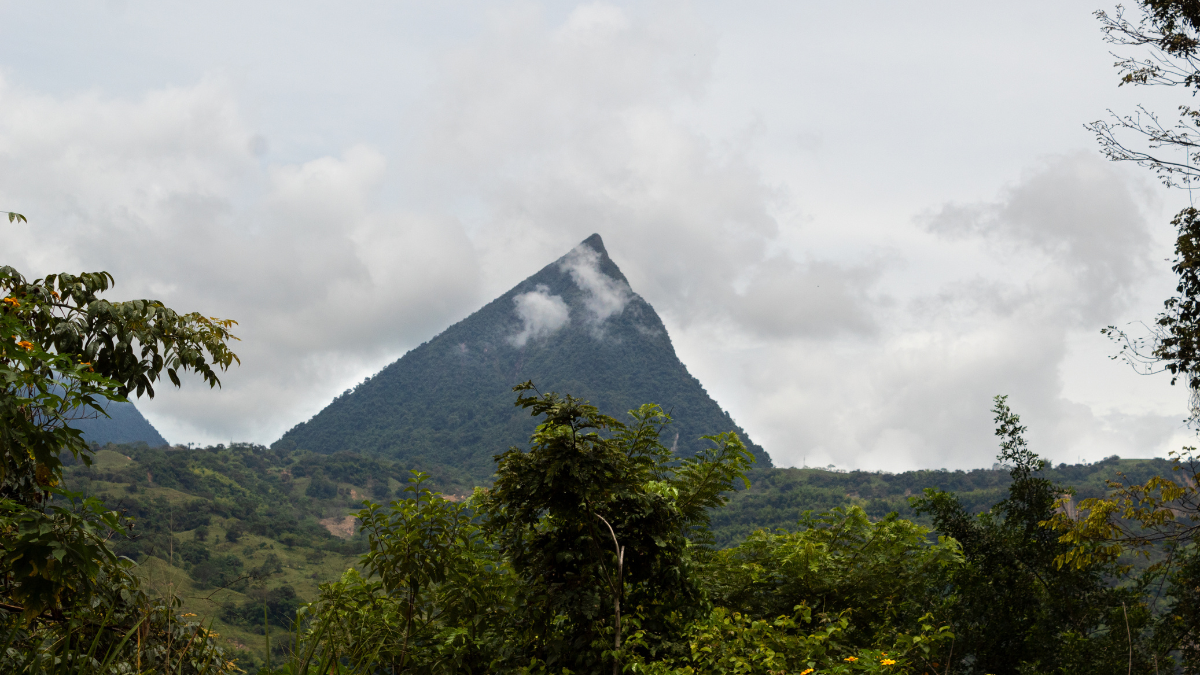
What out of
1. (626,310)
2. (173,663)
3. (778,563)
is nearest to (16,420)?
(173,663)

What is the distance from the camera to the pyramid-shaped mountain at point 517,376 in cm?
14888

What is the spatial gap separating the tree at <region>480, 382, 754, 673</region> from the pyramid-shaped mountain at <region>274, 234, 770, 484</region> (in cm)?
13108

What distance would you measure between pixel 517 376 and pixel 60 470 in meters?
166

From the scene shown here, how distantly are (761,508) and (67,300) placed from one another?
242 feet

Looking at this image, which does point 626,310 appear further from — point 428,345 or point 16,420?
point 16,420

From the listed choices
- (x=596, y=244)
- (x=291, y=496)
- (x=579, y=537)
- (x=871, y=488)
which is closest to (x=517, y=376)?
(x=596, y=244)

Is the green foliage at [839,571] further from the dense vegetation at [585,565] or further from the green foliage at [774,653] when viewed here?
the green foliage at [774,653]

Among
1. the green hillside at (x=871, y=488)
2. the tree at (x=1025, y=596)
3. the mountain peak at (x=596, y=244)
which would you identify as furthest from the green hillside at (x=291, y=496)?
the mountain peak at (x=596, y=244)

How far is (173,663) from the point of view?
8.89ft

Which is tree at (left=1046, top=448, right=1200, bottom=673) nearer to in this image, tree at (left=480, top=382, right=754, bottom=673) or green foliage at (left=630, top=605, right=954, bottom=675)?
green foliage at (left=630, top=605, right=954, bottom=675)

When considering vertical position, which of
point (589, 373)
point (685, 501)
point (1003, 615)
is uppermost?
point (589, 373)

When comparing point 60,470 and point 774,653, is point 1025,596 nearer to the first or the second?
point 774,653

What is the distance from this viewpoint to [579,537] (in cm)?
432

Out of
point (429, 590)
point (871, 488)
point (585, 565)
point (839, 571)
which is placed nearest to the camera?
point (585, 565)
